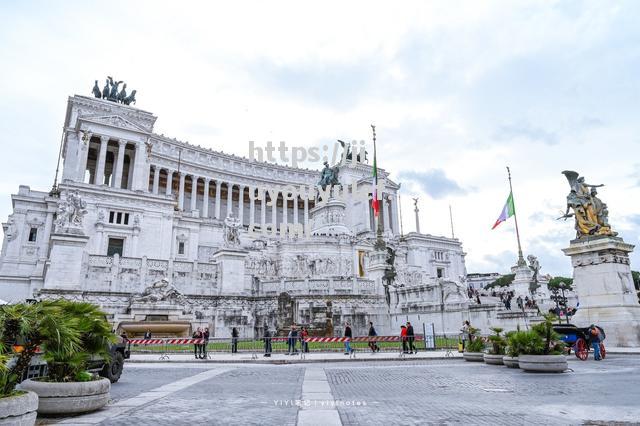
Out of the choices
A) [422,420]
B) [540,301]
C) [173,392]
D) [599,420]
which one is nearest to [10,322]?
[173,392]

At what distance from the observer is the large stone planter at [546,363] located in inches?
491

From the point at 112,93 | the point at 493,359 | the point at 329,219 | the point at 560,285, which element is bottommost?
the point at 493,359

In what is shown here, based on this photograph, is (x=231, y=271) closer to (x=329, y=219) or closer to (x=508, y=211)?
(x=508, y=211)

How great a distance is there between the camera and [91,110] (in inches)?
2785

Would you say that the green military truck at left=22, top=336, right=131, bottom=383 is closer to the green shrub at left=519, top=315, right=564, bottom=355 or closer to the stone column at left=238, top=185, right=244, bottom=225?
the green shrub at left=519, top=315, right=564, bottom=355

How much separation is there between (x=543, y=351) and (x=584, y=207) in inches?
408

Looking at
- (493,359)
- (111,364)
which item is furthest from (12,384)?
(493,359)

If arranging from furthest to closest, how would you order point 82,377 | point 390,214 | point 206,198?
point 390,214 < point 206,198 < point 82,377

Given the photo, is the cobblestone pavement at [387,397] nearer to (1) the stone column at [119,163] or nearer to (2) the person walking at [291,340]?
(2) the person walking at [291,340]

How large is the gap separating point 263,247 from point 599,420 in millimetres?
49021

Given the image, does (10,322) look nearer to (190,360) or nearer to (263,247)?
(190,360)

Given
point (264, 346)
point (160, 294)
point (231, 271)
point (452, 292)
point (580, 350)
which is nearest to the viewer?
point (580, 350)

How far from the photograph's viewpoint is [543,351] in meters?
12.9

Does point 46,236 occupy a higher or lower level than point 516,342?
higher
